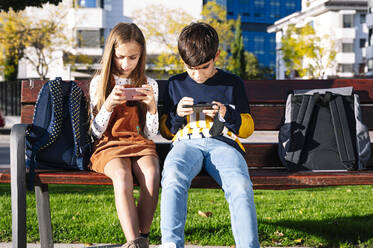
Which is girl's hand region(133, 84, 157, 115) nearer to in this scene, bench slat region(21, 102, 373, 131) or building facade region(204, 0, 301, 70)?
bench slat region(21, 102, 373, 131)

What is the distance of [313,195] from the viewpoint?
6.17m

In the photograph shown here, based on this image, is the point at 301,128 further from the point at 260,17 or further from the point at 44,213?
Answer: the point at 260,17

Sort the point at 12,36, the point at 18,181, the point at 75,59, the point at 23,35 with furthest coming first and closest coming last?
the point at 75,59
the point at 23,35
the point at 12,36
the point at 18,181

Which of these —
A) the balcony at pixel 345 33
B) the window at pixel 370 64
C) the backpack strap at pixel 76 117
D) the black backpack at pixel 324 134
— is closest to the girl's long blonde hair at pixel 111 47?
the backpack strap at pixel 76 117

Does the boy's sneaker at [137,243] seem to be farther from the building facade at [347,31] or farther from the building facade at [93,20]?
the building facade at [347,31]

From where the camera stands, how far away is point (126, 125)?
3529 millimetres

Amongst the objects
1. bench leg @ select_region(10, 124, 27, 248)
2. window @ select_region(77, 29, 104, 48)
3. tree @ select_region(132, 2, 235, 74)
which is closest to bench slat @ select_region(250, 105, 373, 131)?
bench leg @ select_region(10, 124, 27, 248)

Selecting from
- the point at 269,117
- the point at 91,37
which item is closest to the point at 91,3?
the point at 91,37

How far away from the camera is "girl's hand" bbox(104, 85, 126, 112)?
3264 mm

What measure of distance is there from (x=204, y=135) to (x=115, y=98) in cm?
61

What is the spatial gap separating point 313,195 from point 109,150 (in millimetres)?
3575

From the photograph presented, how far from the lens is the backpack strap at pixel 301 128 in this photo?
3.54 metres

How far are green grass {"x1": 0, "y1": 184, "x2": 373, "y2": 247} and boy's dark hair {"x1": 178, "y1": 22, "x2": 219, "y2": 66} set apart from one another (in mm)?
1462

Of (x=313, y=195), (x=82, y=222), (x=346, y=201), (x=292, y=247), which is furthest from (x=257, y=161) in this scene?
(x=313, y=195)
